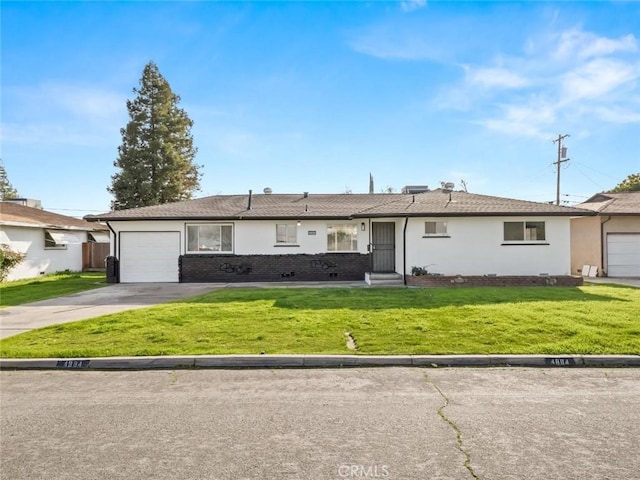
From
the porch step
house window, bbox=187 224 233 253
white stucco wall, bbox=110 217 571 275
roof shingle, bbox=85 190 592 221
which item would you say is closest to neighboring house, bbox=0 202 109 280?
roof shingle, bbox=85 190 592 221

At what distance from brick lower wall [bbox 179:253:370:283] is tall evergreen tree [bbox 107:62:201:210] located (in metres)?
17.8

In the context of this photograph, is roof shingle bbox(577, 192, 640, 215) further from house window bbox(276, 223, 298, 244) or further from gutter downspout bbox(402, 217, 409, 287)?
house window bbox(276, 223, 298, 244)

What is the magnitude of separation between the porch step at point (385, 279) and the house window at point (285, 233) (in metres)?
4.04

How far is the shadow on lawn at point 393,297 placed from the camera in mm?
10539

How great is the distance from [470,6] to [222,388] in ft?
33.7

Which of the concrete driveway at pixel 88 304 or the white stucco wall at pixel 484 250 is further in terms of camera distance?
the white stucco wall at pixel 484 250

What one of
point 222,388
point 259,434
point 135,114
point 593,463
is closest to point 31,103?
point 222,388

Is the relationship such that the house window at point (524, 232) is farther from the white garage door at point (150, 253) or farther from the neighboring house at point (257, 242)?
the white garage door at point (150, 253)

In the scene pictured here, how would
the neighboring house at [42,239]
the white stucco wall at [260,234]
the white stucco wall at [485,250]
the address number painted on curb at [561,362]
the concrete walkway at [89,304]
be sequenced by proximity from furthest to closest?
the neighboring house at [42,239] < the white stucco wall at [260,234] < the white stucco wall at [485,250] < the concrete walkway at [89,304] < the address number painted on curb at [561,362]

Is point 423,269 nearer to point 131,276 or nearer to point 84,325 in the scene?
point 84,325

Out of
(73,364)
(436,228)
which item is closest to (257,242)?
(436,228)

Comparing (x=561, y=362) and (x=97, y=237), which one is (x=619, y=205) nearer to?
(x=561, y=362)

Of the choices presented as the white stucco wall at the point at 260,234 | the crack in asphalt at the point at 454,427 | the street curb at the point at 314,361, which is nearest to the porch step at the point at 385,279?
the white stucco wall at the point at 260,234

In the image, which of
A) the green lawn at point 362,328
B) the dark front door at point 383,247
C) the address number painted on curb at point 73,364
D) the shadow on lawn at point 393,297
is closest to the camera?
the address number painted on curb at point 73,364
